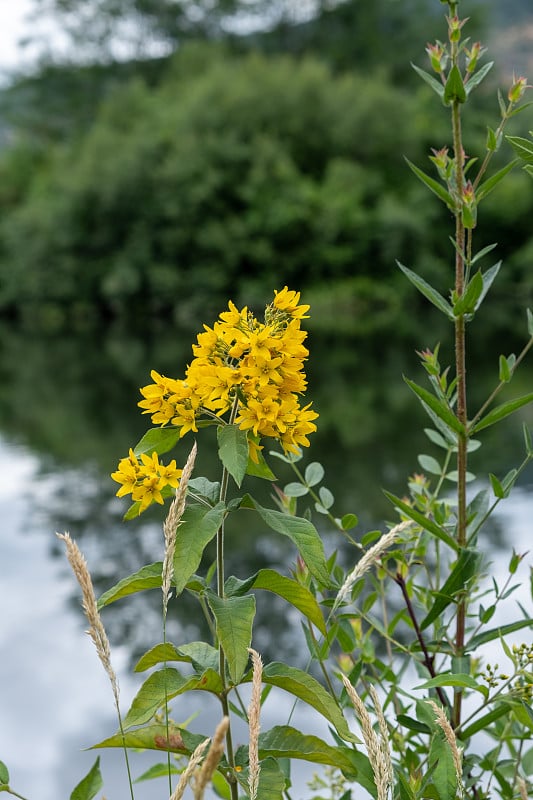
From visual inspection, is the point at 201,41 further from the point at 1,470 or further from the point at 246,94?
the point at 1,470

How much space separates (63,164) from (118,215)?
5379 mm

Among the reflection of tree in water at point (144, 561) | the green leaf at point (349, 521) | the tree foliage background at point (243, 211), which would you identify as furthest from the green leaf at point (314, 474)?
the tree foliage background at point (243, 211)

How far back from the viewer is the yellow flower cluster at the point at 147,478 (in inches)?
54.9

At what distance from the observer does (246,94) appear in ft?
111

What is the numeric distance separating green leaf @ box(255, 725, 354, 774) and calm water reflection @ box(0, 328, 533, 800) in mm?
2635

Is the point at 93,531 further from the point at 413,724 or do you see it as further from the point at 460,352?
the point at 460,352

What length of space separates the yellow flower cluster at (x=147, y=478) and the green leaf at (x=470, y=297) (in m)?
0.58

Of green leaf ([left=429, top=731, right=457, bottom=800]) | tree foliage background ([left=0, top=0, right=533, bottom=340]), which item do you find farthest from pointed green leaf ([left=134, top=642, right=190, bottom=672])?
tree foliage background ([left=0, top=0, right=533, bottom=340])

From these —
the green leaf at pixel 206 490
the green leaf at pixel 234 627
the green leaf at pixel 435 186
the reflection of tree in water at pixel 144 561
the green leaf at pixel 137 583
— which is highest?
the reflection of tree in water at pixel 144 561

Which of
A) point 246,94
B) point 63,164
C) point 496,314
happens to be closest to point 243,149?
point 246,94

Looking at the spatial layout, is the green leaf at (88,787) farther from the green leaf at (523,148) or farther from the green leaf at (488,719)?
the green leaf at (523,148)

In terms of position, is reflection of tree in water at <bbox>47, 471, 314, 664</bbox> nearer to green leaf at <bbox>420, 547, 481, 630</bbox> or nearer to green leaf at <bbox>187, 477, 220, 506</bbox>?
green leaf at <bbox>420, 547, 481, 630</bbox>

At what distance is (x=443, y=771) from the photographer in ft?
4.47

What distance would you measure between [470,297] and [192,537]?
65 centimetres
